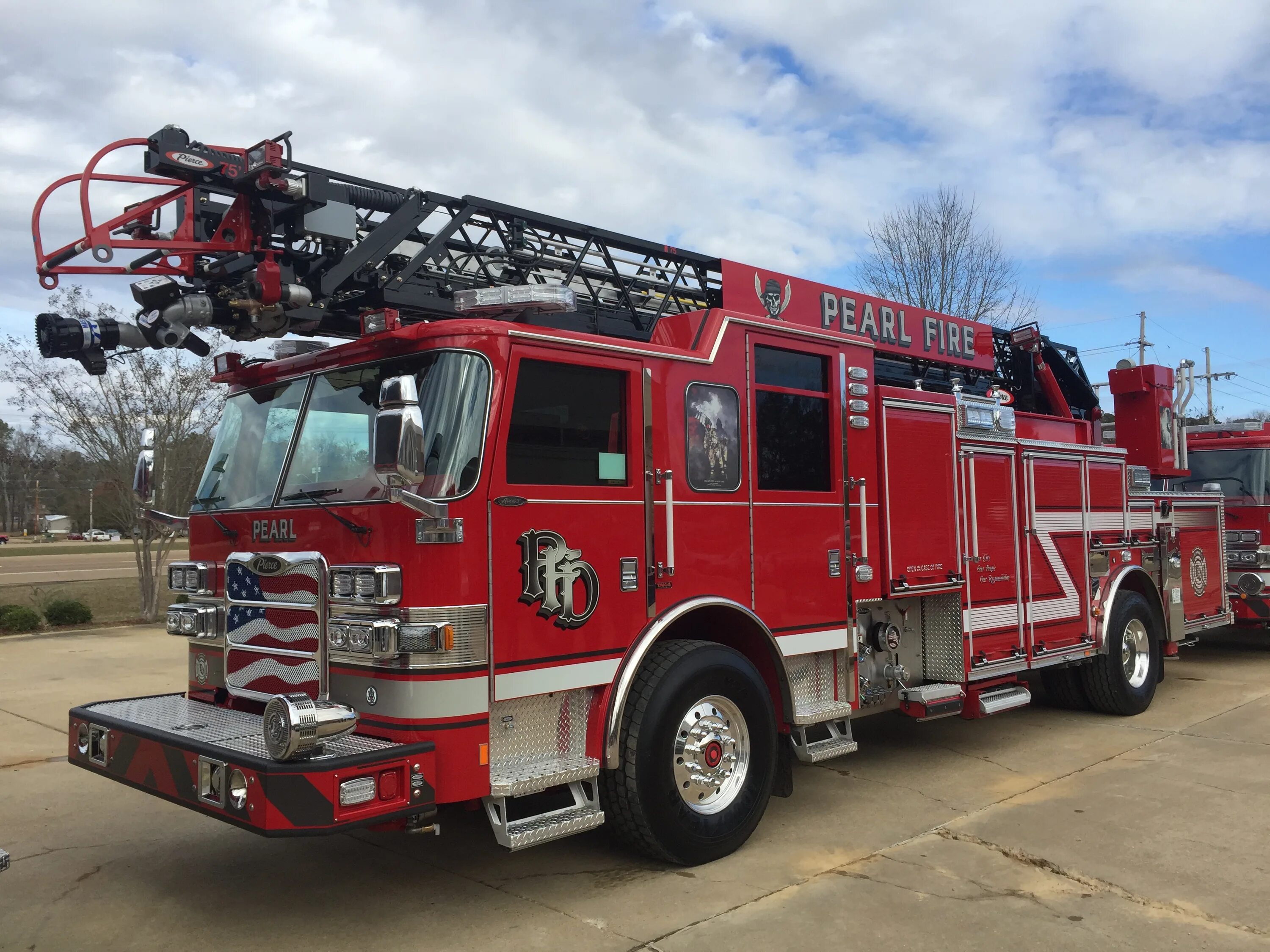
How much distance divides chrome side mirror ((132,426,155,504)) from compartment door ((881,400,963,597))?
415cm

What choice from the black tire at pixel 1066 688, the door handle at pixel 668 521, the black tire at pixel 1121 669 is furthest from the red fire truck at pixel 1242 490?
the door handle at pixel 668 521

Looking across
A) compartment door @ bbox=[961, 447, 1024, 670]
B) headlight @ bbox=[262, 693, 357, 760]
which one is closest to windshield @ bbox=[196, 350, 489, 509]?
headlight @ bbox=[262, 693, 357, 760]

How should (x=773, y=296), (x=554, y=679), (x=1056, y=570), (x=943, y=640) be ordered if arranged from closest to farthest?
(x=554, y=679), (x=773, y=296), (x=943, y=640), (x=1056, y=570)

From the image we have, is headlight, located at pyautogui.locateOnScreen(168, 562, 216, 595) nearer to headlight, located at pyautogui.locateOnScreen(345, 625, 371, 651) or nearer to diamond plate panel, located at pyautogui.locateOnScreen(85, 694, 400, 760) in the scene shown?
diamond plate panel, located at pyautogui.locateOnScreen(85, 694, 400, 760)

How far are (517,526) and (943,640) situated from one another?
11.8ft

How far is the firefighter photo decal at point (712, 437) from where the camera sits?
4977 millimetres

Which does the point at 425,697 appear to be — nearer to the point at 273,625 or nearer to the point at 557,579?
the point at 557,579

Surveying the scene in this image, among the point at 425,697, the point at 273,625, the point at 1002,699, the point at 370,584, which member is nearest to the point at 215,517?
the point at 273,625

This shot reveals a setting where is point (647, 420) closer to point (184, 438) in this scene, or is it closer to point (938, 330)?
→ point (938, 330)

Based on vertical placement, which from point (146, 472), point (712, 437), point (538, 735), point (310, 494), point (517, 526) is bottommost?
point (538, 735)

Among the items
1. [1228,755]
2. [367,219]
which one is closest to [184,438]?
[367,219]

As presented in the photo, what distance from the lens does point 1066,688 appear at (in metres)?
8.42

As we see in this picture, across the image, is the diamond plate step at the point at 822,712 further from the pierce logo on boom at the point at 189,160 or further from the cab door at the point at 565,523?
the pierce logo on boom at the point at 189,160

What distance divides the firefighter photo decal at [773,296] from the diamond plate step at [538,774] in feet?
9.87
